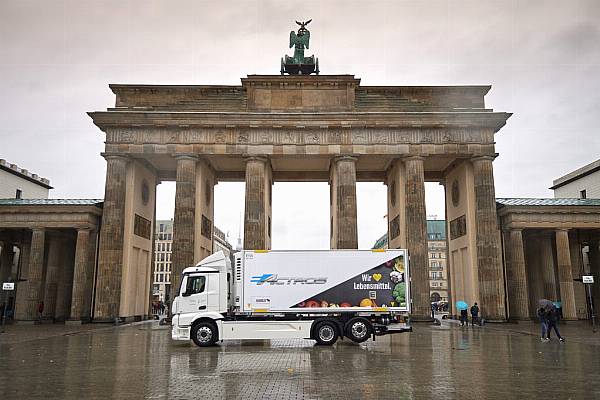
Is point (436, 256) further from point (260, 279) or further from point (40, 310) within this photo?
point (260, 279)

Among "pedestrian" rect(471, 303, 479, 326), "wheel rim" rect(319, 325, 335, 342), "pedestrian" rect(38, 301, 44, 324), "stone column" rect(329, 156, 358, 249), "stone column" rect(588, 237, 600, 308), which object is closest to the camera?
"wheel rim" rect(319, 325, 335, 342)

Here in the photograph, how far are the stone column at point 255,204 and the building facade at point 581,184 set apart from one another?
109ft

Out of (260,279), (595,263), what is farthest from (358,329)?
(595,263)

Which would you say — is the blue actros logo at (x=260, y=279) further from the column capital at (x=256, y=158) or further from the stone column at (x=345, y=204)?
the column capital at (x=256, y=158)

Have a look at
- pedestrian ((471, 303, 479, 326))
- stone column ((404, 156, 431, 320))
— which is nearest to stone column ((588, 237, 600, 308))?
pedestrian ((471, 303, 479, 326))

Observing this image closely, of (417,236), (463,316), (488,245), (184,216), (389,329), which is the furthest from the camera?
(184,216)

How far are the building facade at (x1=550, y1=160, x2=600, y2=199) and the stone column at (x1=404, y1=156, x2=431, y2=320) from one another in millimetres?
23179

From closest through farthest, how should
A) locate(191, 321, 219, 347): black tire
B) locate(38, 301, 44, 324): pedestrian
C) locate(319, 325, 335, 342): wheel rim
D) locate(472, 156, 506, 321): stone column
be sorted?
1. locate(191, 321, 219, 347): black tire
2. locate(319, 325, 335, 342): wheel rim
3. locate(472, 156, 506, 321): stone column
4. locate(38, 301, 44, 324): pedestrian

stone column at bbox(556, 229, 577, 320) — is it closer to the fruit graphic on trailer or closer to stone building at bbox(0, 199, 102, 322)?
the fruit graphic on trailer

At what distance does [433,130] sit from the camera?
38500 mm

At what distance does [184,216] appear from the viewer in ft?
123

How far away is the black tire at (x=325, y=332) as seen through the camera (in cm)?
2131

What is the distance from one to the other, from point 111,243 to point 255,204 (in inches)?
413

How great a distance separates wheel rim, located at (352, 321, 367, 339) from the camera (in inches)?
843
